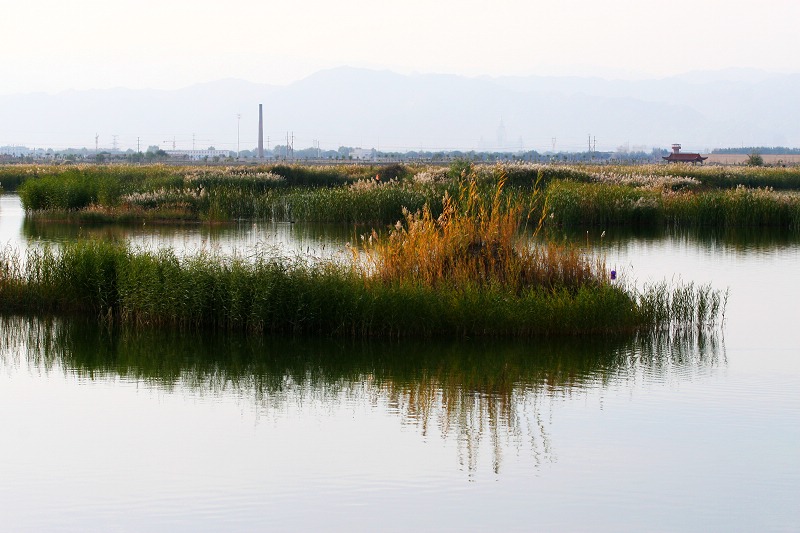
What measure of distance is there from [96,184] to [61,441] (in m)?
31.4

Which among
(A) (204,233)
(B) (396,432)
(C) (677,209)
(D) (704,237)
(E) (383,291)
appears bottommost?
(B) (396,432)

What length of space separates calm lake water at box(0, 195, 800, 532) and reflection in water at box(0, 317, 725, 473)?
0.16ft

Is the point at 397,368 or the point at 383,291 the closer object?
the point at 397,368

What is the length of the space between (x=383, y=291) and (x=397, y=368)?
200 centimetres

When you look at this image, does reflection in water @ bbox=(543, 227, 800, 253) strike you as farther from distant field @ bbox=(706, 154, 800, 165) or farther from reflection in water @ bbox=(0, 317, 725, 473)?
distant field @ bbox=(706, 154, 800, 165)

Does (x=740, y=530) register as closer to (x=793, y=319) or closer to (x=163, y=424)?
(x=163, y=424)

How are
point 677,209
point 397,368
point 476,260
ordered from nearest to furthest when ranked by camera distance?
point 397,368, point 476,260, point 677,209

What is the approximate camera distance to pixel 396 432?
11.8m

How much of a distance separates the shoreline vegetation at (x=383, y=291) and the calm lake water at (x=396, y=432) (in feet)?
1.51

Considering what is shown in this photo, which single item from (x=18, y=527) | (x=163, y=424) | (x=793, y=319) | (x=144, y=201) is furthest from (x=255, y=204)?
(x=18, y=527)

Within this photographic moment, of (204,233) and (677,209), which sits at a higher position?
(677,209)

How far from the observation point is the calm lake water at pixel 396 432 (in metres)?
9.35

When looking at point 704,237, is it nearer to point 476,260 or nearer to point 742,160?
point 476,260

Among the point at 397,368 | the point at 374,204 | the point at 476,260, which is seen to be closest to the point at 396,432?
the point at 397,368
